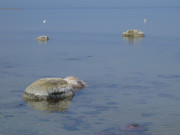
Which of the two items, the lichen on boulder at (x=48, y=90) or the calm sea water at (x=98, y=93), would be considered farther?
the lichen on boulder at (x=48, y=90)

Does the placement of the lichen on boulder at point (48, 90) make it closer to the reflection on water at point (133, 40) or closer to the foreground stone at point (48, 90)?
the foreground stone at point (48, 90)

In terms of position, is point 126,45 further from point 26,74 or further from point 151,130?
point 151,130

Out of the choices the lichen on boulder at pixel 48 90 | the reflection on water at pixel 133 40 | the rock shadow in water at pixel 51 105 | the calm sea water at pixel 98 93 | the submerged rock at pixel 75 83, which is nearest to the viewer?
the calm sea water at pixel 98 93

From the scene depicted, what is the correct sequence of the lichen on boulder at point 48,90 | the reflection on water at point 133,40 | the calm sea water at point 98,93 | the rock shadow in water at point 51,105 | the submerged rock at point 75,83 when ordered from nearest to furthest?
1. the calm sea water at point 98,93
2. the rock shadow in water at point 51,105
3. the lichen on boulder at point 48,90
4. the submerged rock at point 75,83
5. the reflection on water at point 133,40

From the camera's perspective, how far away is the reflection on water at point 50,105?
2438 cm

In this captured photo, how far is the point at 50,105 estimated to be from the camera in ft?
82.1

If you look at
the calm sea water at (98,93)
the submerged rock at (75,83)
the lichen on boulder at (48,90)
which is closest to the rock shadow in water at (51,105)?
the calm sea water at (98,93)

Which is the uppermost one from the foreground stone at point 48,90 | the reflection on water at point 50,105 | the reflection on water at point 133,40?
the reflection on water at point 133,40

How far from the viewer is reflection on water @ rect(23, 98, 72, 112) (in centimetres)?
2438

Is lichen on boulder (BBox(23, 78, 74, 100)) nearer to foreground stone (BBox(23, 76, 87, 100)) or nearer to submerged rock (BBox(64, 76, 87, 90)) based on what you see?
foreground stone (BBox(23, 76, 87, 100))

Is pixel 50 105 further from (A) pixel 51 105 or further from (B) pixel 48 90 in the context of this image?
(B) pixel 48 90

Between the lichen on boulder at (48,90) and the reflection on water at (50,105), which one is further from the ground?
the lichen on boulder at (48,90)

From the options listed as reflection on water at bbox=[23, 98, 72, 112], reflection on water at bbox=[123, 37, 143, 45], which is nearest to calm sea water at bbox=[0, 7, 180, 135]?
reflection on water at bbox=[23, 98, 72, 112]

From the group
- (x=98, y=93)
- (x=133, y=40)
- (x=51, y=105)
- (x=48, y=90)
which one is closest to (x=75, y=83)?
(x=98, y=93)
